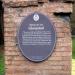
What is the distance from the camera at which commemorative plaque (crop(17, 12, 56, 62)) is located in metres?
8.43

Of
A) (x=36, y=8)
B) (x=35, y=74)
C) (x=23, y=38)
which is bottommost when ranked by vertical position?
(x=35, y=74)

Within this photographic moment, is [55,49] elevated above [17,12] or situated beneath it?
situated beneath

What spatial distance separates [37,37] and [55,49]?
1.37 feet

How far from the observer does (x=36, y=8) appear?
850 centimetres

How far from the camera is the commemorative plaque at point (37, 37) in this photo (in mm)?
8430

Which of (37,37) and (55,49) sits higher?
(37,37)

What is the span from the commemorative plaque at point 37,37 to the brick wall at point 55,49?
89 mm

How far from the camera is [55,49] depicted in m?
8.50

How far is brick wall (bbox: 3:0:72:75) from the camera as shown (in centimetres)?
848

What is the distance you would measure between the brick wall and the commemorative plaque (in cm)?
9

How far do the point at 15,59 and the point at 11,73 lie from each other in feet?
0.92

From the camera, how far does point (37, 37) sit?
332 inches

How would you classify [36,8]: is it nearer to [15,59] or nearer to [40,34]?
[40,34]

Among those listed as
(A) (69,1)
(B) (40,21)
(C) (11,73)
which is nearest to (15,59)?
(C) (11,73)
